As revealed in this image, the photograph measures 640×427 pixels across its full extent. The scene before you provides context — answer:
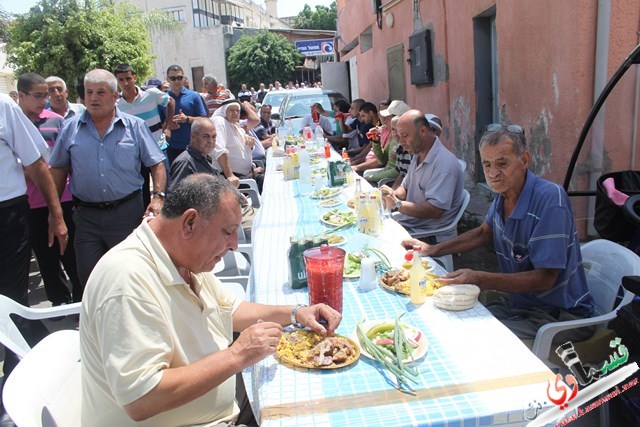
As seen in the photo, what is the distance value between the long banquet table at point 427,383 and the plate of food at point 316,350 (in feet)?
0.08

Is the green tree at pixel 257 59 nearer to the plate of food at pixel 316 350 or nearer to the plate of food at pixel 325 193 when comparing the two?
the plate of food at pixel 325 193

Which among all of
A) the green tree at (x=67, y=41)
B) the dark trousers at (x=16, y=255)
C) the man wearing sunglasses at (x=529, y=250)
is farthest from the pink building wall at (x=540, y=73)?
the green tree at (x=67, y=41)

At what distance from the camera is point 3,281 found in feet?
9.78

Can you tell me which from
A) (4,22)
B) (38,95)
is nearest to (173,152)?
(38,95)

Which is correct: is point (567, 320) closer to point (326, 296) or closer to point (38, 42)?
point (326, 296)

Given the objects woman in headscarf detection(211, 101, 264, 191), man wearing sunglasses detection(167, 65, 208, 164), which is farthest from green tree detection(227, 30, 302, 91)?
woman in headscarf detection(211, 101, 264, 191)

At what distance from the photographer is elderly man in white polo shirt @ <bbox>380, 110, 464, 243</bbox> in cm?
349

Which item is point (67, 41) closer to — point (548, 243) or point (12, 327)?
point (12, 327)

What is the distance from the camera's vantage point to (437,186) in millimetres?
3492

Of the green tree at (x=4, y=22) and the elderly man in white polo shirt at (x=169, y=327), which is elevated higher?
the green tree at (x=4, y=22)

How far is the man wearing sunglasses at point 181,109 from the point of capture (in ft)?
19.6

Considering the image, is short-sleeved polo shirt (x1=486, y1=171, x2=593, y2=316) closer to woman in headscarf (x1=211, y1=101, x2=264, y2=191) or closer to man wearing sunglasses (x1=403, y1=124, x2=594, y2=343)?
man wearing sunglasses (x1=403, y1=124, x2=594, y2=343)

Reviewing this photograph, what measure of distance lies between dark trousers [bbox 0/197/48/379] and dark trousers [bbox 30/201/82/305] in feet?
2.64

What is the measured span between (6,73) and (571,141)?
25.0 meters
